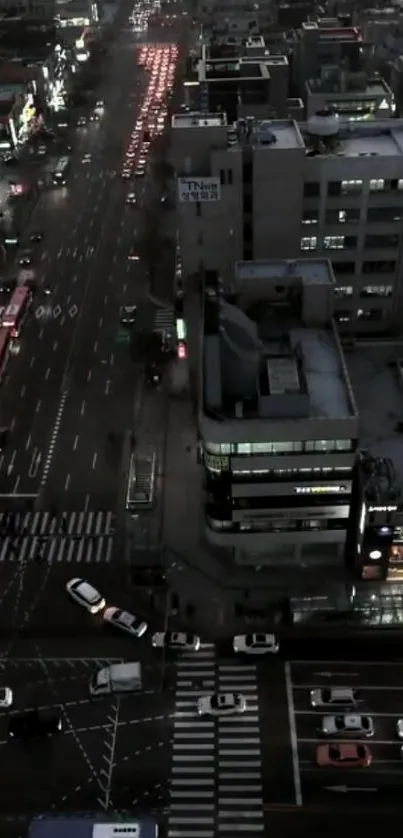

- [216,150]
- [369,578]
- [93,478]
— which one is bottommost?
[369,578]

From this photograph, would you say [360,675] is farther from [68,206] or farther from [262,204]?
[68,206]

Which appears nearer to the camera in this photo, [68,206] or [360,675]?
[360,675]

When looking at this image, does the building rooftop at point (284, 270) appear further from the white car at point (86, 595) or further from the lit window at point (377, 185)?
the white car at point (86, 595)

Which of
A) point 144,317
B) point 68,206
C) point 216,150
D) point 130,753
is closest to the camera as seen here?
point 130,753

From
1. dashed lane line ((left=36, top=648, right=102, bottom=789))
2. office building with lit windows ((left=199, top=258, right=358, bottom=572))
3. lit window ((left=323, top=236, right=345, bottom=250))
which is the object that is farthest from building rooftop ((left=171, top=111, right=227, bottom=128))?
dashed lane line ((left=36, top=648, right=102, bottom=789))

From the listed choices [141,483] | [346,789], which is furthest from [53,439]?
[346,789]

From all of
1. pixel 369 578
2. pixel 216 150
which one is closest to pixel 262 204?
A: pixel 216 150

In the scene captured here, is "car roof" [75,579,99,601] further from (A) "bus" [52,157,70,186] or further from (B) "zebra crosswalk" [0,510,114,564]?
(A) "bus" [52,157,70,186]
